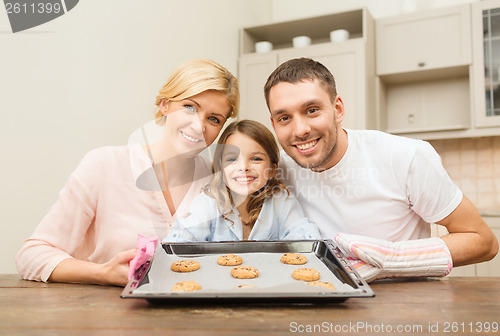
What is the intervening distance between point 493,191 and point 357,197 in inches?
93.7

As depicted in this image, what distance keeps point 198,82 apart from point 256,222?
0.53 m

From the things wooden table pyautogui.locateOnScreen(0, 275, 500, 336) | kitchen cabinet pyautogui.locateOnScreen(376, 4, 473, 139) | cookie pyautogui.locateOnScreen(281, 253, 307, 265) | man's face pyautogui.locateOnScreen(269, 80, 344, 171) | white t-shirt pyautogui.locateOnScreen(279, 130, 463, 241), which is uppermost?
kitchen cabinet pyautogui.locateOnScreen(376, 4, 473, 139)

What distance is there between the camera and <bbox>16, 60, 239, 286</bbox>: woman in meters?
1.32

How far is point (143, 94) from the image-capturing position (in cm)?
247

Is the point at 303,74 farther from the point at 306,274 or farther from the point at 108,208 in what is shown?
the point at 108,208

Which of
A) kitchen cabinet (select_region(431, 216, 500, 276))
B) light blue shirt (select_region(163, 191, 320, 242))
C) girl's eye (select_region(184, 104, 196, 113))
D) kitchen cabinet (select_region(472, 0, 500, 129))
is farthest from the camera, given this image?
kitchen cabinet (select_region(472, 0, 500, 129))

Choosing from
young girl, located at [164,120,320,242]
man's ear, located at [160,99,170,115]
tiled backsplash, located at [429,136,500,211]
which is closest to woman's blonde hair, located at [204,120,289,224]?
young girl, located at [164,120,320,242]

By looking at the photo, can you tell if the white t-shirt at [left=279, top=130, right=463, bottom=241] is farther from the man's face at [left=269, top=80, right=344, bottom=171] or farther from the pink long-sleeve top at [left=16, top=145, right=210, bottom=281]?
the pink long-sleeve top at [left=16, top=145, right=210, bottom=281]

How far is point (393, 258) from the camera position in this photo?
958mm

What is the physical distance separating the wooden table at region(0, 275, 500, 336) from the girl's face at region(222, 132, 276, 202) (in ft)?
2.16

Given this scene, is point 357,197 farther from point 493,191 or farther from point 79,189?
point 493,191

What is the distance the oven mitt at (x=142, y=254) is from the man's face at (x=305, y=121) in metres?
0.61

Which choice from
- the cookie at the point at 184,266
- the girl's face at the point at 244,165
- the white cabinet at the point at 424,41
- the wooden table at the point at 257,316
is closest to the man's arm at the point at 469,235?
the wooden table at the point at 257,316

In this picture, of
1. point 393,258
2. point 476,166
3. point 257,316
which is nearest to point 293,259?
point 393,258
